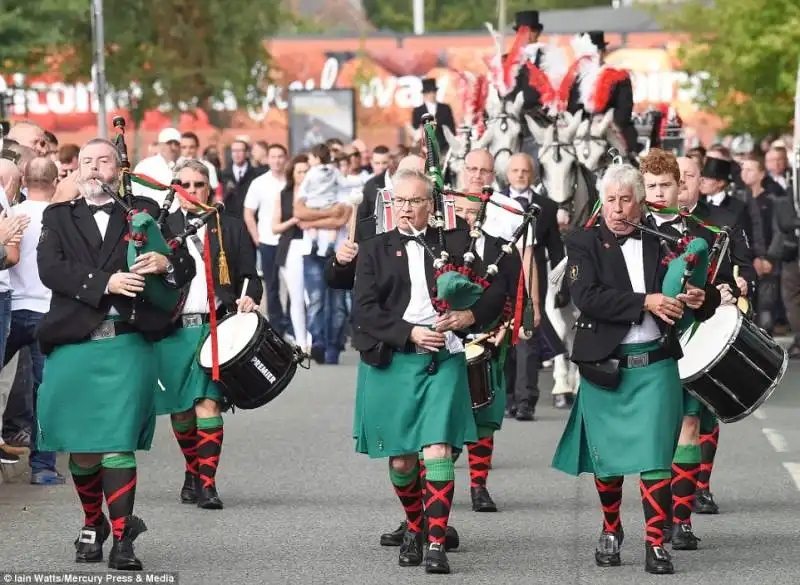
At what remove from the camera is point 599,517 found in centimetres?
1098

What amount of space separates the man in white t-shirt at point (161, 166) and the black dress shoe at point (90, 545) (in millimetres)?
1933

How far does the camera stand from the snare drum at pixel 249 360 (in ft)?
37.2

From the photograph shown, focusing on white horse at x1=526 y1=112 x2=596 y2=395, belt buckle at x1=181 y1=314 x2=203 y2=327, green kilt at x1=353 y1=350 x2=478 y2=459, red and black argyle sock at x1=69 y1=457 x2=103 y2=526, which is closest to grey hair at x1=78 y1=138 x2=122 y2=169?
red and black argyle sock at x1=69 y1=457 x2=103 y2=526

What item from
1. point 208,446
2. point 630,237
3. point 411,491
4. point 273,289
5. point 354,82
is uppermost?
point 630,237

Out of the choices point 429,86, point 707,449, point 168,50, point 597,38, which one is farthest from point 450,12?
point 707,449

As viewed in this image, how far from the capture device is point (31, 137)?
1366 centimetres

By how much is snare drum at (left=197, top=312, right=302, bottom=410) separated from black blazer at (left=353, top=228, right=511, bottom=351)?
1.89 metres

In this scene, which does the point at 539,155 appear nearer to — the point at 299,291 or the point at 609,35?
the point at 299,291

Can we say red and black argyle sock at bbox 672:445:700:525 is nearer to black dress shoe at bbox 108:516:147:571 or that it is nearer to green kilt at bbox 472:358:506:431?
green kilt at bbox 472:358:506:431

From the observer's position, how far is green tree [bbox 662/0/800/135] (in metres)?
39.8

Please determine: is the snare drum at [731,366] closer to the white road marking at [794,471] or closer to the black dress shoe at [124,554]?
the white road marking at [794,471]

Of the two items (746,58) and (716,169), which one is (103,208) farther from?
(746,58)

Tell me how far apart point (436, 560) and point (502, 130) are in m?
8.51

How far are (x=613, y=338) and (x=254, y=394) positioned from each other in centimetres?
275
